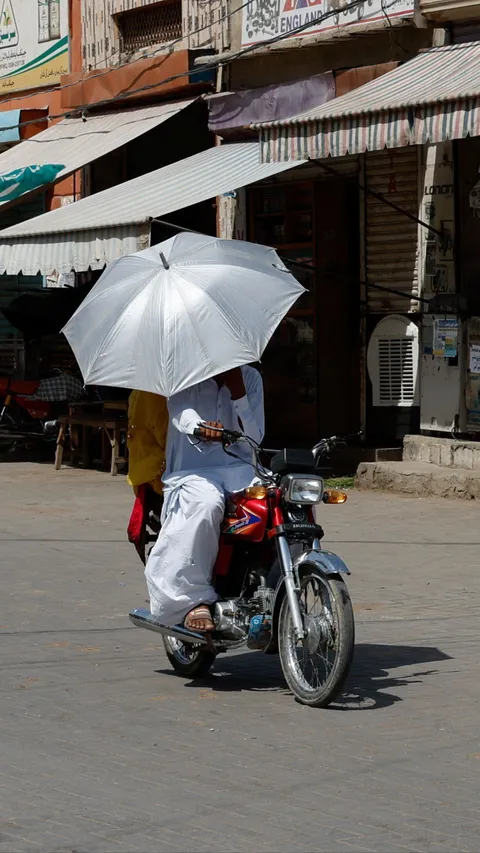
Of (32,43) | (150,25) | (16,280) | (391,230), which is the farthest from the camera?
(16,280)

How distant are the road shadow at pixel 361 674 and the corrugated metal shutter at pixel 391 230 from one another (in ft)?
24.9

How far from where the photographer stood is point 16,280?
66.2 feet

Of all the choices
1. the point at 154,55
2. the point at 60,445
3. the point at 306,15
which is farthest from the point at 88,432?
the point at 306,15

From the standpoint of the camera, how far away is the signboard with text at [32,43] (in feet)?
62.8

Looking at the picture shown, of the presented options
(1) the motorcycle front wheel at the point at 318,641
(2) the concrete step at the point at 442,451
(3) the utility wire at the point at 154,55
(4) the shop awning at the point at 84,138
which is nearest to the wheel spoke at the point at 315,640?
(1) the motorcycle front wheel at the point at 318,641

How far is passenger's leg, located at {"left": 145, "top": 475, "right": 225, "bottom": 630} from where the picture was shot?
19.6 ft

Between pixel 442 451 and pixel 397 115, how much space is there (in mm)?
3325

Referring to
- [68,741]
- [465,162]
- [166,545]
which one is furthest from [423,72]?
[68,741]

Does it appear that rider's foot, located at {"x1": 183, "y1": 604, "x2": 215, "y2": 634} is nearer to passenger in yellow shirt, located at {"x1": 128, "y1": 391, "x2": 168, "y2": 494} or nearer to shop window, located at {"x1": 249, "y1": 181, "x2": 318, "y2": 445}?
passenger in yellow shirt, located at {"x1": 128, "y1": 391, "x2": 168, "y2": 494}

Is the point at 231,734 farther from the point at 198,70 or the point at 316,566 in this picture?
the point at 198,70

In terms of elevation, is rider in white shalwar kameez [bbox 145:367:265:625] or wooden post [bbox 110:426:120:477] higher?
rider in white shalwar kameez [bbox 145:367:265:625]

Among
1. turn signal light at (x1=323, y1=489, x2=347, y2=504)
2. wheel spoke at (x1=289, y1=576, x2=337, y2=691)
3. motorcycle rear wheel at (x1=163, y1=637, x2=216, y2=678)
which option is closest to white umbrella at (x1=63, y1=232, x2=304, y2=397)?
turn signal light at (x1=323, y1=489, x2=347, y2=504)

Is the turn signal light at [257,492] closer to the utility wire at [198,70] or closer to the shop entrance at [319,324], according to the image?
the utility wire at [198,70]

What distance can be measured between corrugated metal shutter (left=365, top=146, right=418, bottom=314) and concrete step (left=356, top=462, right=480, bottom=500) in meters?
1.96
